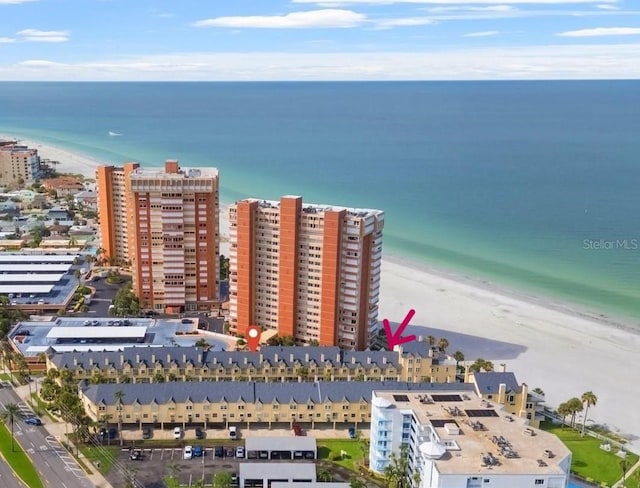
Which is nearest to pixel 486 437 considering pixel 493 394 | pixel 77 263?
pixel 493 394

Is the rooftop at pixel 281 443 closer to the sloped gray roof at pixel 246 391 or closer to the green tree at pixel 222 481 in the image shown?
the sloped gray roof at pixel 246 391

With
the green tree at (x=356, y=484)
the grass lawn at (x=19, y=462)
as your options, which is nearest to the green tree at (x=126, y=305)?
the grass lawn at (x=19, y=462)

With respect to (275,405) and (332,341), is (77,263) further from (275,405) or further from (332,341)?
(275,405)

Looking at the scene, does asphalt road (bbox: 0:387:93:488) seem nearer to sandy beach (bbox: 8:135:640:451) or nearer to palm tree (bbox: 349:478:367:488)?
palm tree (bbox: 349:478:367:488)

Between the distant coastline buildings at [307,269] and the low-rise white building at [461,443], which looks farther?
the distant coastline buildings at [307,269]

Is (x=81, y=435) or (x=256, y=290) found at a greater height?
(x=256, y=290)
